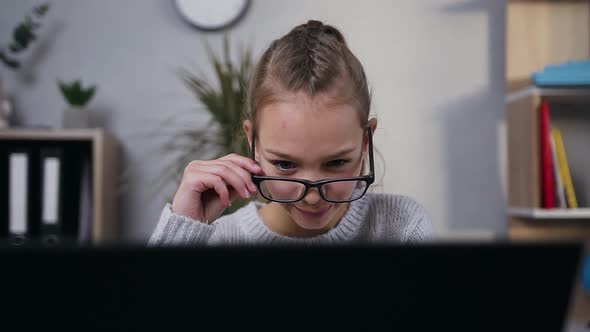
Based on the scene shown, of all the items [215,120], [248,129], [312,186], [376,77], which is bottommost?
[312,186]

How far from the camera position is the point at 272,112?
3.39ft

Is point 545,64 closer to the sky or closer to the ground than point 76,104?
closer to the sky

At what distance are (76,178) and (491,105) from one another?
1.66 m

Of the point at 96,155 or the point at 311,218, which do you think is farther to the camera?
the point at 96,155

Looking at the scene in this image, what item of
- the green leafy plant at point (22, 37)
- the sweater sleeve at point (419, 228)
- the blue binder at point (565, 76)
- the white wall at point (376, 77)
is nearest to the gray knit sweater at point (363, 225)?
the sweater sleeve at point (419, 228)

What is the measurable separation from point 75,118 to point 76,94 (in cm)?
9

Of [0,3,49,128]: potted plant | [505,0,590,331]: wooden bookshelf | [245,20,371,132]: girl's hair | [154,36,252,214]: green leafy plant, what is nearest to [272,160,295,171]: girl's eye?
[245,20,371,132]: girl's hair

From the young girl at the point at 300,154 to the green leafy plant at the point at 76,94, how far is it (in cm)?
127

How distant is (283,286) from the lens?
324 millimetres

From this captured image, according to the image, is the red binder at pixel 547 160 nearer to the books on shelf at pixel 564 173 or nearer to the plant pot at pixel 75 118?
the books on shelf at pixel 564 173

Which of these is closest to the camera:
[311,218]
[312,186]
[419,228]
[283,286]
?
[283,286]

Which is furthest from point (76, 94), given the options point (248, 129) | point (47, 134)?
point (248, 129)

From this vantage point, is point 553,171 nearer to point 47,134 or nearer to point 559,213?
point 559,213

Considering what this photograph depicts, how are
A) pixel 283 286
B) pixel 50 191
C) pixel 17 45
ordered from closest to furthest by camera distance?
pixel 283 286 < pixel 50 191 < pixel 17 45
